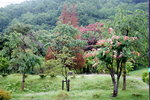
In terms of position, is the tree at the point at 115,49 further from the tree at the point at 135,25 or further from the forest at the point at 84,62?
the tree at the point at 135,25

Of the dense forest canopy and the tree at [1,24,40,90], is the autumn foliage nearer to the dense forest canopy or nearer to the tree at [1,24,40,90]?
the dense forest canopy

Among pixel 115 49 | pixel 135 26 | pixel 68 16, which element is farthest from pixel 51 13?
pixel 115 49

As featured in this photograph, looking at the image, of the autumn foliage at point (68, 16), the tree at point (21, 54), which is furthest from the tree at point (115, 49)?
the autumn foliage at point (68, 16)

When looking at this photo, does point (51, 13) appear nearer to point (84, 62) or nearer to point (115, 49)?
point (84, 62)

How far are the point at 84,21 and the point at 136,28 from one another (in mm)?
18297

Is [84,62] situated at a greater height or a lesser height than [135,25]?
lesser

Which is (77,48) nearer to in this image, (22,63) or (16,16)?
(22,63)

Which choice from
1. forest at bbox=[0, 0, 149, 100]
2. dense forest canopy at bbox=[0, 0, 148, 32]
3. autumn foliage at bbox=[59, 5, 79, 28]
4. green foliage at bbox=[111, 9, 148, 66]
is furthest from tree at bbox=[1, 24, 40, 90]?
dense forest canopy at bbox=[0, 0, 148, 32]

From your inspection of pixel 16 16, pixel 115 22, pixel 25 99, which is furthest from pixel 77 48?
pixel 16 16

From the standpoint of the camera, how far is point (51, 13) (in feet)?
94.2

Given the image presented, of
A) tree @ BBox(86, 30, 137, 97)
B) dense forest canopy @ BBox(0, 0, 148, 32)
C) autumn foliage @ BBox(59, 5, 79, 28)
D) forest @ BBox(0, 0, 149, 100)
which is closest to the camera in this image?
tree @ BBox(86, 30, 137, 97)

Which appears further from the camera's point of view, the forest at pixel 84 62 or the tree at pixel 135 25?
the tree at pixel 135 25

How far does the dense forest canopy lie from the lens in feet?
88.0

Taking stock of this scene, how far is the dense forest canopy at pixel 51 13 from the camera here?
1056 inches
